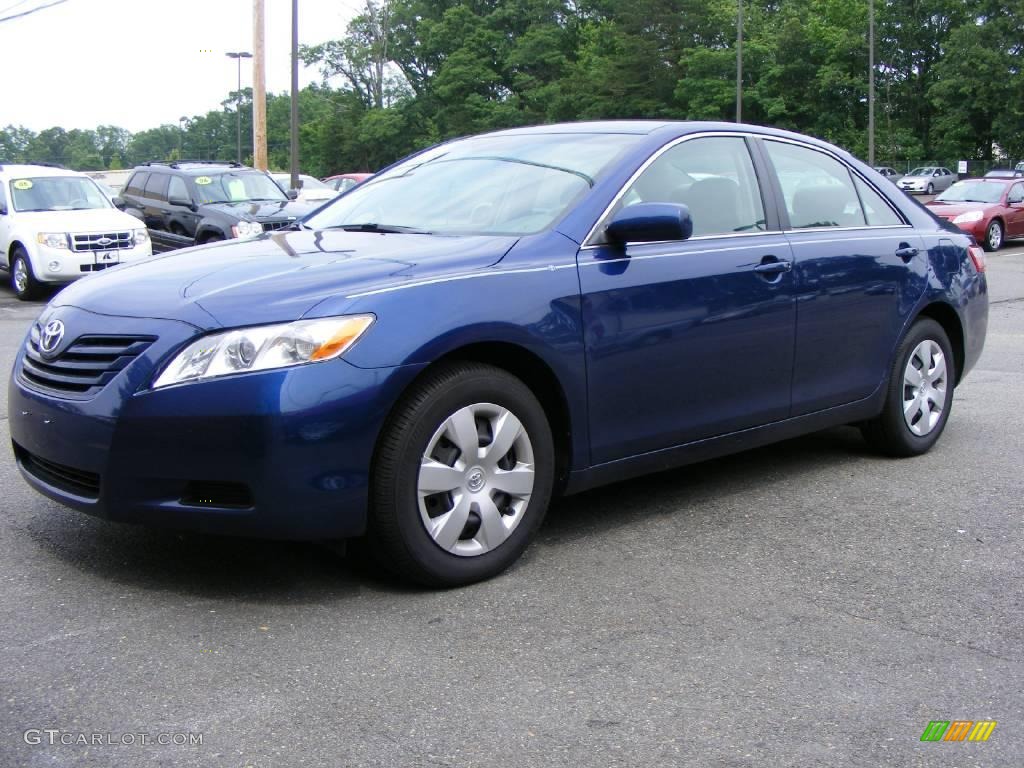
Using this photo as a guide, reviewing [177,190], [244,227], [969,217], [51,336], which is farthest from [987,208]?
[51,336]

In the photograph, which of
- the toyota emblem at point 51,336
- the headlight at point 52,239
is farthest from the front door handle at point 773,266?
the headlight at point 52,239

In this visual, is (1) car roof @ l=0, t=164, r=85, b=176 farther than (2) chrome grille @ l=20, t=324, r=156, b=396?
Yes

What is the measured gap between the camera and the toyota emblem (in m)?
4.05

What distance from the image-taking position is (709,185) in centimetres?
502

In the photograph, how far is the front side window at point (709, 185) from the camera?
4773 mm

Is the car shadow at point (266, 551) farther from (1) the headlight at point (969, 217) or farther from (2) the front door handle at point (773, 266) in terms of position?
(1) the headlight at point (969, 217)

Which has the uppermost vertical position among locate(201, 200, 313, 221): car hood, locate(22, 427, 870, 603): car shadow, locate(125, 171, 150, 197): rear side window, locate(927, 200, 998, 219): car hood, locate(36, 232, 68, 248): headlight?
locate(125, 171, 150, 197): rear side window

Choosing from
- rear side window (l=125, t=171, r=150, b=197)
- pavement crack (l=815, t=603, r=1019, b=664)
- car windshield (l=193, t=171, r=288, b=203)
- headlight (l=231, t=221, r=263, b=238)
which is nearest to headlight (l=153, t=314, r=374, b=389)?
pavement crack (l=815, t=603, r=1019, b=664)

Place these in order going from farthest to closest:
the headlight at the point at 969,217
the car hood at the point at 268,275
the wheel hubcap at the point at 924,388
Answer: the headlight at the point at 969,217 < the wheel hubcap at the point at 924,388 < the car hood at the point at 268,275

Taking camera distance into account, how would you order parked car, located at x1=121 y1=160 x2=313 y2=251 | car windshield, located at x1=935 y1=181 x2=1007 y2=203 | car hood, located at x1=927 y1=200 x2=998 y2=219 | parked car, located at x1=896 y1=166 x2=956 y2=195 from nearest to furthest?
parked car, located at x1=121 y1=160 x2=313 y2=251, car hood, located at x1=927 y1=200 x2=998 y2=219, car windshield, located at x1=935 y1=181 x2=1007 y2=203, parked car, located at x1=896 y1=166 x2=956 y2=195

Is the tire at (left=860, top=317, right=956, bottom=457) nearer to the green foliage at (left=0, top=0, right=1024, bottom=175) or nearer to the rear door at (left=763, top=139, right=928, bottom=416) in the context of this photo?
the rear door at (left=763, top=139, right=928, bottom=416)

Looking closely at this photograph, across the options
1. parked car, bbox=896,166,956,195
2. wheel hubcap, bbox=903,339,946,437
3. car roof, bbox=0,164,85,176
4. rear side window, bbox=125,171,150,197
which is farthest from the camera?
parked car, bbox=896,166,956,195

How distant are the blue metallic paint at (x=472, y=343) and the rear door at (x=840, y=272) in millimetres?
14

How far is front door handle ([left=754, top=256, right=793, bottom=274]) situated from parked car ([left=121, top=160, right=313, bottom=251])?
1174 centimetres
